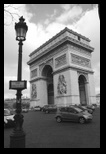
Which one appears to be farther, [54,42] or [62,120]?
[54,42]

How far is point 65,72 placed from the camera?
1320 inches

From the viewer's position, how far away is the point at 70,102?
30.9 m

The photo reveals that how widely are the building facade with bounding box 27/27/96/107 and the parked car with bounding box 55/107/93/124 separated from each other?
A: 16648 millimetres

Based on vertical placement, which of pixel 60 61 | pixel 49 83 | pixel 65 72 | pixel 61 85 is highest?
pixel 60 61

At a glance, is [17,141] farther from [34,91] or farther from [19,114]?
[34,91]

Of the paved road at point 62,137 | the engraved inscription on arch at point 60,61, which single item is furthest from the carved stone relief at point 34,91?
the paved road at point 62,137

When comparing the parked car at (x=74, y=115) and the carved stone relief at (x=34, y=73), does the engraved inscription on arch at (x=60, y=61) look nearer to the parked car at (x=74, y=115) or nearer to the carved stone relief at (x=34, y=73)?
the carved stone relief at (x=34, y=73)

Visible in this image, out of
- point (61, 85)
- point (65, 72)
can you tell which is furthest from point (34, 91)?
point (65, 72)

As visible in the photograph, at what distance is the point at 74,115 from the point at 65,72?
67.7ft

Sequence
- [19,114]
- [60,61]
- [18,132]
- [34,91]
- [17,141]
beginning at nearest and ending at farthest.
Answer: [17,141]
[18,132]
[19,114]
[60,61]
[34,91]
